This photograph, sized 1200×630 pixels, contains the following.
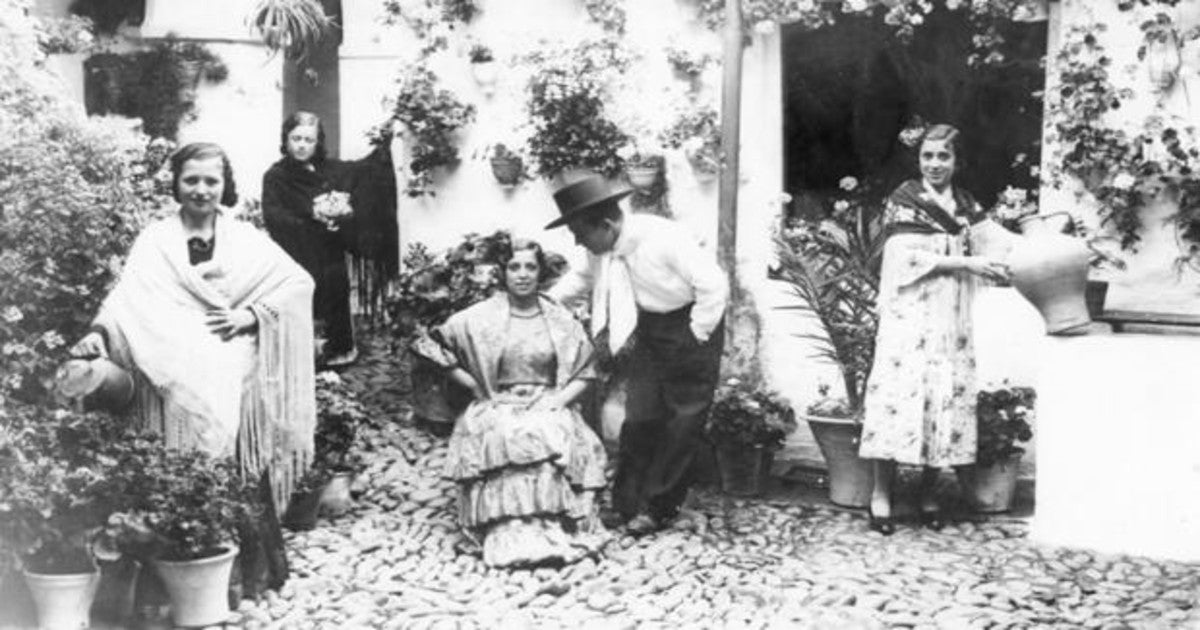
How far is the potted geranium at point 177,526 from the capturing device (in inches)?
198

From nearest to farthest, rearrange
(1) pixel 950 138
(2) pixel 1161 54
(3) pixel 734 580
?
(3) pixel 734 580 < (1) pixel 950 138 < (2) pixel 1161 54

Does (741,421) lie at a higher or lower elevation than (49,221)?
lower

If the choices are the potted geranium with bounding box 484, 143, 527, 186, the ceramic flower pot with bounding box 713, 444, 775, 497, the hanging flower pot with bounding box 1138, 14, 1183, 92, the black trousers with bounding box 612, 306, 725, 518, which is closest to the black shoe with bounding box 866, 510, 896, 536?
the ceramic flower pot with bounding box 713, 444, 775, 497

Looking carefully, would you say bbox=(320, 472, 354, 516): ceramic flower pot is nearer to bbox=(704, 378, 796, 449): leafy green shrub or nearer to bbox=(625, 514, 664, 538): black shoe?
bbox=(625, 514, 664, 538): black shoe

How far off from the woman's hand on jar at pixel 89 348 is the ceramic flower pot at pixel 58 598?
0.85 meters

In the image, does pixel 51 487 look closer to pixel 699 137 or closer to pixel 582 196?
pixel 582 196

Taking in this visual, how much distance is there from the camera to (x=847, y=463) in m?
6.91

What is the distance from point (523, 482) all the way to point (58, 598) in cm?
201

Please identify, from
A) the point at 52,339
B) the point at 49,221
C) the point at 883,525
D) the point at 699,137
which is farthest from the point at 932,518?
the point at 49,221

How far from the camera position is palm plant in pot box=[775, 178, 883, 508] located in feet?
22.7

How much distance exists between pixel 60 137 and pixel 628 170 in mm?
3456

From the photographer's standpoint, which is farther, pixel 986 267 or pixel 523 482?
pixel 986 267

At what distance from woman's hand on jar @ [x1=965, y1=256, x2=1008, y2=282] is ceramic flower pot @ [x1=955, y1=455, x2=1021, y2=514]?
1.01 metres

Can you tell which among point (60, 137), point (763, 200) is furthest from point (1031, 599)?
point (60, 137)
